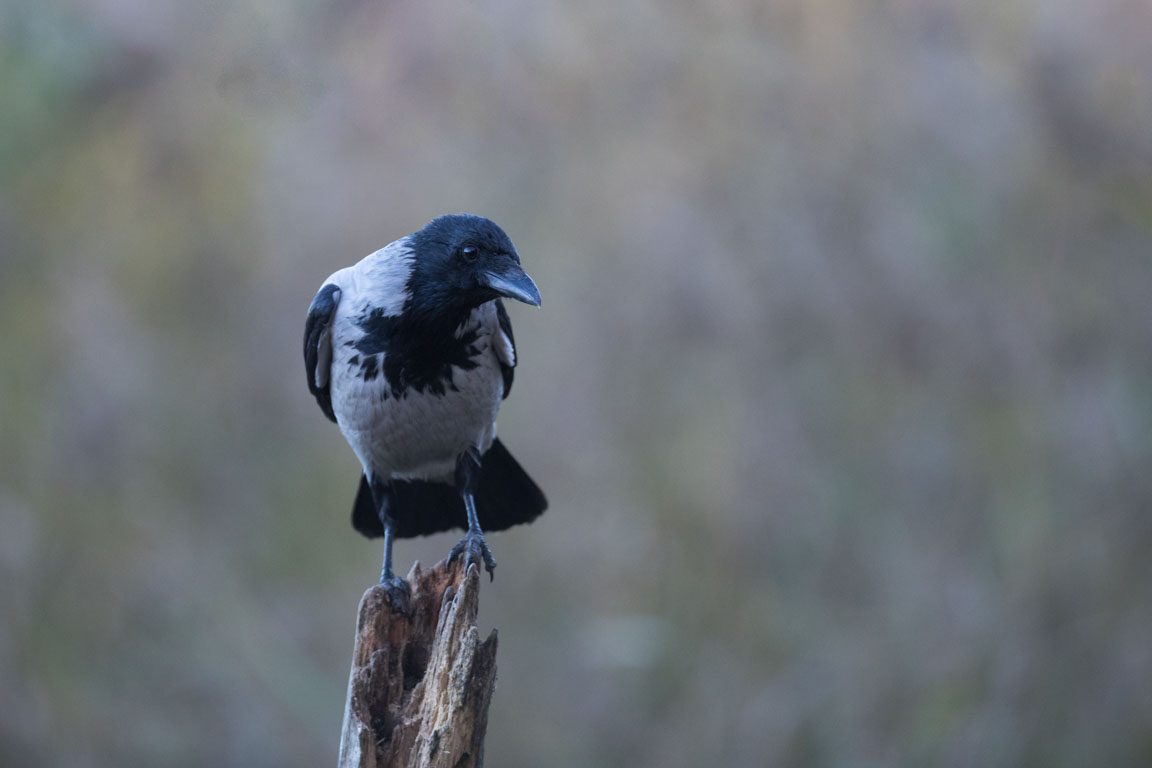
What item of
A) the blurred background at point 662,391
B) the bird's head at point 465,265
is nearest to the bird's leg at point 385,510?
the bird's head at point 465,265

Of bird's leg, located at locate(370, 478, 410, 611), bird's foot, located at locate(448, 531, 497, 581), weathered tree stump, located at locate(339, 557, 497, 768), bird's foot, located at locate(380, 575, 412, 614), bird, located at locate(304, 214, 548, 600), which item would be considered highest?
bird, located at locate(304, 214, 548, 600)

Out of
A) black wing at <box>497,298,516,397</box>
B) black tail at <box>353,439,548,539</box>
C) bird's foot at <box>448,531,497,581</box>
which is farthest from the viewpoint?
black tail at <box>353,439,548,539</box>

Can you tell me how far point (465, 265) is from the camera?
3805 mm

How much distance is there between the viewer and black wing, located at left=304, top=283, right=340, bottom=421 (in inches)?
161

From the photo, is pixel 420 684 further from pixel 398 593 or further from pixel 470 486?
pixel 470 486

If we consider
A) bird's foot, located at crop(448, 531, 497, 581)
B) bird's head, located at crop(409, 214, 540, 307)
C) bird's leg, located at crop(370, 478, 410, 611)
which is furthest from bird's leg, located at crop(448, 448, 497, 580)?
bird's head, located at crop(409, 214, 540, 307)

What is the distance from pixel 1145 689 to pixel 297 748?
15.0 ft

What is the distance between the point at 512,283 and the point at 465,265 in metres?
0.20

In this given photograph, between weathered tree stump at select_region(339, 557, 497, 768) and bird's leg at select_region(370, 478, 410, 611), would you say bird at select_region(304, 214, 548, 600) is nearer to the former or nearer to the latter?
bird's leg at select_region(370, 478, 410, 611)

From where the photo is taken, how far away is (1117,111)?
6168 millimetres

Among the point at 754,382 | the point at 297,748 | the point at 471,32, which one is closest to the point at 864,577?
the point at 754,382

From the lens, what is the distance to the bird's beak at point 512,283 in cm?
364

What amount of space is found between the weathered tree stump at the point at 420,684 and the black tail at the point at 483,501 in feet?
3.22

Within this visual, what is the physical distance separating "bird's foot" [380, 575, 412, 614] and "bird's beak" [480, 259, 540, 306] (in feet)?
3.28
